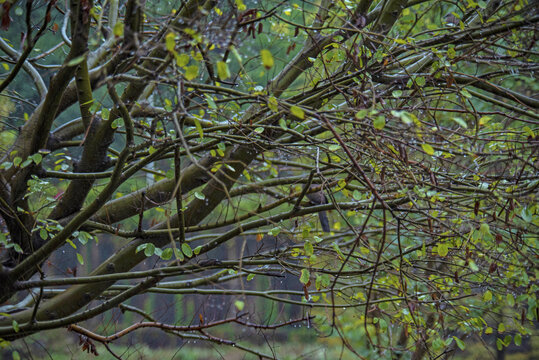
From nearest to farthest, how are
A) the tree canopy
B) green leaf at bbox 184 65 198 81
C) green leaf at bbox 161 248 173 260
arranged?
green leaf at bbox 184 65 198 81
the tree canopy
green leaf at bbox 161 248 173 260

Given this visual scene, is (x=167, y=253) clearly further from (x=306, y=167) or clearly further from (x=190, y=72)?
(x=306, y=167)

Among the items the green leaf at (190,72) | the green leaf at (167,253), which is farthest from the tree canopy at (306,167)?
the green leaf at (190,72)

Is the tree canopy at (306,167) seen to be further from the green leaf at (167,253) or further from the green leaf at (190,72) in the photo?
the green leaf at (190,72)

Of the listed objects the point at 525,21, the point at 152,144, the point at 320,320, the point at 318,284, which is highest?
the point at 525,21

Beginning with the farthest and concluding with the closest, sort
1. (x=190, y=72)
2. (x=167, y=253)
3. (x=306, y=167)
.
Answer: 1. (x=306, y=167)
2. (x=167, y=253)
3. (x=190, y=72)

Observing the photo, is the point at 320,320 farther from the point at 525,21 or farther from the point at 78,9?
the point at 78,9

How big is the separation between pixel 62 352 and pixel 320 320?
2.24 m

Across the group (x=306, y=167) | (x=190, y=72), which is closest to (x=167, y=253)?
(x=190, y=72)

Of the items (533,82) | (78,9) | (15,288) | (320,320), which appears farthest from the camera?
(533,82)

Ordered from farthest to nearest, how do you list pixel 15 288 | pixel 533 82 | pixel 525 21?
pixel 533 82
pixel 15 288
pixel 525 21

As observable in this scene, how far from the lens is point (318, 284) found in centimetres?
233

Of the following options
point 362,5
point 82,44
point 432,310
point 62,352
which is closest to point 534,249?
point 432,310

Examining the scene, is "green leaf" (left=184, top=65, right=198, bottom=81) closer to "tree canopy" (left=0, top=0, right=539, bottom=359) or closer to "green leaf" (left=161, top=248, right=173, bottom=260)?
"tree canopy" (left=0, top=0, right=539, bottom=359)

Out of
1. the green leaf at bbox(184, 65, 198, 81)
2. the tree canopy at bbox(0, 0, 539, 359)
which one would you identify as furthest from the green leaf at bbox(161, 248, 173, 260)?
the green leaf at bbox(184, 65, 198, 81)
